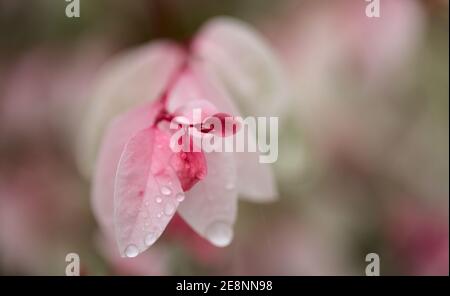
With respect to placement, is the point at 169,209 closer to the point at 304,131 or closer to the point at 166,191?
the point at 166,191

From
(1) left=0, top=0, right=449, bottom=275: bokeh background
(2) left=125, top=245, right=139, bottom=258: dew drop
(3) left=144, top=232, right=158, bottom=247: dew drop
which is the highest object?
(1) left=0, top=0, right=449, bottom=275: bokeh background

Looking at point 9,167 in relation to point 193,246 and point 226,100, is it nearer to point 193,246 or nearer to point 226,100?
point 193,246

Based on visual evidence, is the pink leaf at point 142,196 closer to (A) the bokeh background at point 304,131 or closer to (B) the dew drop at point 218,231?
(B) the dew drop at point 218,231

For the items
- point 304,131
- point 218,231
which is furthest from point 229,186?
point 304,131

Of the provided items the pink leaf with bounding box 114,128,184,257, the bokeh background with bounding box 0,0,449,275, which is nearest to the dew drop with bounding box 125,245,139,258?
the pink leaf with bounding box 114,128,184,257

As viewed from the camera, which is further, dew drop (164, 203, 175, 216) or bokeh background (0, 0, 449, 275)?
bokeh background (0, 0, 449, 275)

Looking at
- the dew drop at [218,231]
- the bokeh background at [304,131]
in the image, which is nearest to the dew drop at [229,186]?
the dew drop at [218,231]

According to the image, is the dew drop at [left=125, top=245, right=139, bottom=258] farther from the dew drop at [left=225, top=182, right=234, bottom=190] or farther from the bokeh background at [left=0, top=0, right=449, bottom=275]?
the bokeh background at [left=0, top=0, right=449, bottom=275]

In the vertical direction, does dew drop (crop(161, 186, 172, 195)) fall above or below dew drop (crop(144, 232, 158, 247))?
above

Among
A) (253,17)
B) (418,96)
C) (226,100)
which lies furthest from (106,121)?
(418,96)

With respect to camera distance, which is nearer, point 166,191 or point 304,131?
point 166,191
